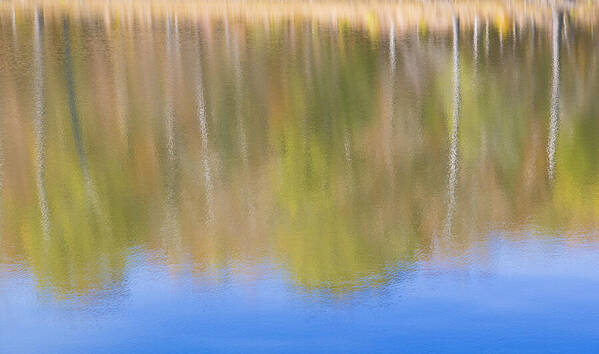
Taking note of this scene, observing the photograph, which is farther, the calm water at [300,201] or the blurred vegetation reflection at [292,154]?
the blurred vegetation reflection at [292,154]

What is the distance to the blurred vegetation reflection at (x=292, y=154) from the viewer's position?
1619 centimetres

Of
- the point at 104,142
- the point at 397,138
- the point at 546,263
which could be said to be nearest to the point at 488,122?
the point at 397,138

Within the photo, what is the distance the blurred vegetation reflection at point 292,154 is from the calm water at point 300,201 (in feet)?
0.22

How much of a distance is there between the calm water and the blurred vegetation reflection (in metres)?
0.07

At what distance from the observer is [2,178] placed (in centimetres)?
2016

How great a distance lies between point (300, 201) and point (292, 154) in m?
2.99

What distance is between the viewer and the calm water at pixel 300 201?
12906mm

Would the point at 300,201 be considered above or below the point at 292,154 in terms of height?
below

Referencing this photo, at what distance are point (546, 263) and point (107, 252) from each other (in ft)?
20.9

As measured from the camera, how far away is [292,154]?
71.9 feet

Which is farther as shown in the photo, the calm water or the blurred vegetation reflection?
the blurred vegetation reflection

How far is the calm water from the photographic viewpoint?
42.3ft

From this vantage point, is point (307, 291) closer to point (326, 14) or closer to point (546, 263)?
point (546, 263)

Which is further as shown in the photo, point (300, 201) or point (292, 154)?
point (292, 154)
